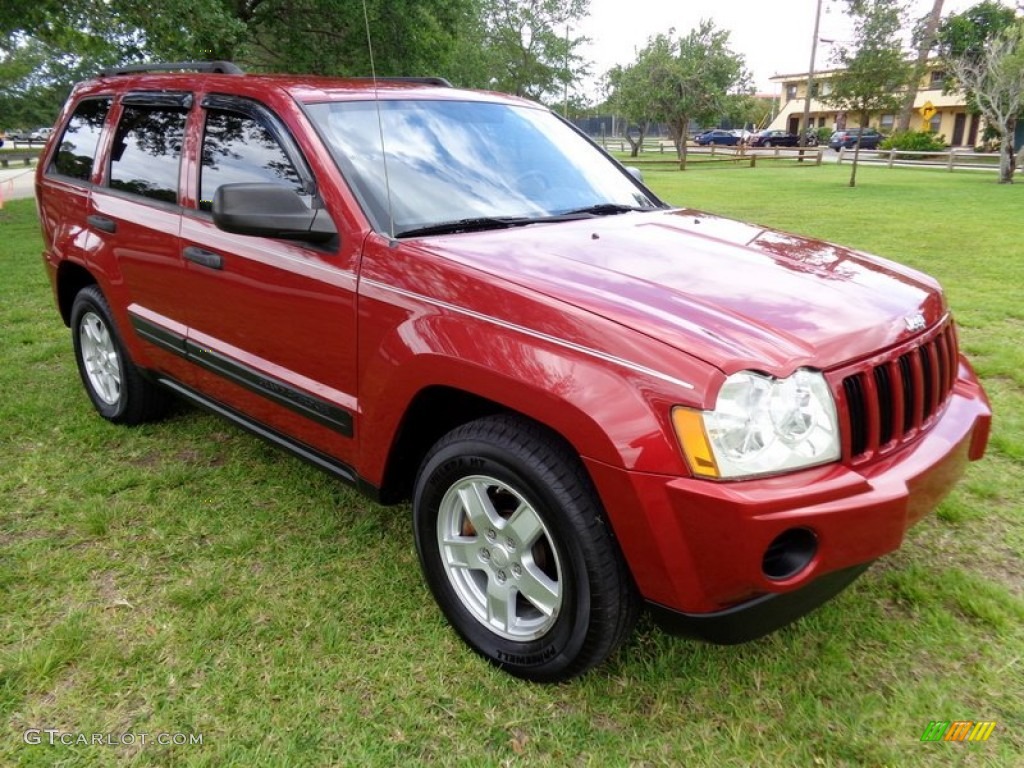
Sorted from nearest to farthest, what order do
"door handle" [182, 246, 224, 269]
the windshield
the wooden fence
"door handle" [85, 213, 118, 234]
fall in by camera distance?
the windshield → "door handle" [182, 246, 224, 269] → "door handle" [85, 213, 118, 234] → the wooden fence

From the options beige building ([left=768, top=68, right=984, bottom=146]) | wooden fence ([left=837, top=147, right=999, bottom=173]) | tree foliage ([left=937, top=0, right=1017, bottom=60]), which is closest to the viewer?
wooden fence ([left=837, top=147, right=999, bottom=173])

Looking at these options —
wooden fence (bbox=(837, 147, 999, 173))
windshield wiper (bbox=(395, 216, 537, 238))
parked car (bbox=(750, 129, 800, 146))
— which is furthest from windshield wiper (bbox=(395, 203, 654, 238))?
parked car (bbox=(750, 129, 800, 146))

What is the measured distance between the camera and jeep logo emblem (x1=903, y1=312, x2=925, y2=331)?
2332 mm

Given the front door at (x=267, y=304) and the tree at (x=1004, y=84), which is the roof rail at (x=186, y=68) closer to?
the front door at (x=267, y=304)

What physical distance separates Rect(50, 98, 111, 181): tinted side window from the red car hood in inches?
100

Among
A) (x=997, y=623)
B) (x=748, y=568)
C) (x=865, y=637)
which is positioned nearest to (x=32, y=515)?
(x=748, y=568)

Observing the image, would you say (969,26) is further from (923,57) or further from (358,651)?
(358,651)

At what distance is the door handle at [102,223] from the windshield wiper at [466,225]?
1912 millimetres

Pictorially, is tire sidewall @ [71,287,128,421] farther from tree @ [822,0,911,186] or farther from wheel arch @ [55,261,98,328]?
tree @ [822,0,911,186]

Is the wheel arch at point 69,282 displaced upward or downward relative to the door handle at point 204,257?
downward

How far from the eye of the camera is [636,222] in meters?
3.06

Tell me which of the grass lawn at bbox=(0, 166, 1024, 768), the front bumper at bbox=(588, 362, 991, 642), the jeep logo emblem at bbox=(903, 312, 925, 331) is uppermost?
the jeep logo emblem at bbox=(903, 312, 925, 331)

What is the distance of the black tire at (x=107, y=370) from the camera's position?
4066mm

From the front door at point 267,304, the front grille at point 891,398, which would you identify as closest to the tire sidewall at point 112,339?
the front door at point 267,304
